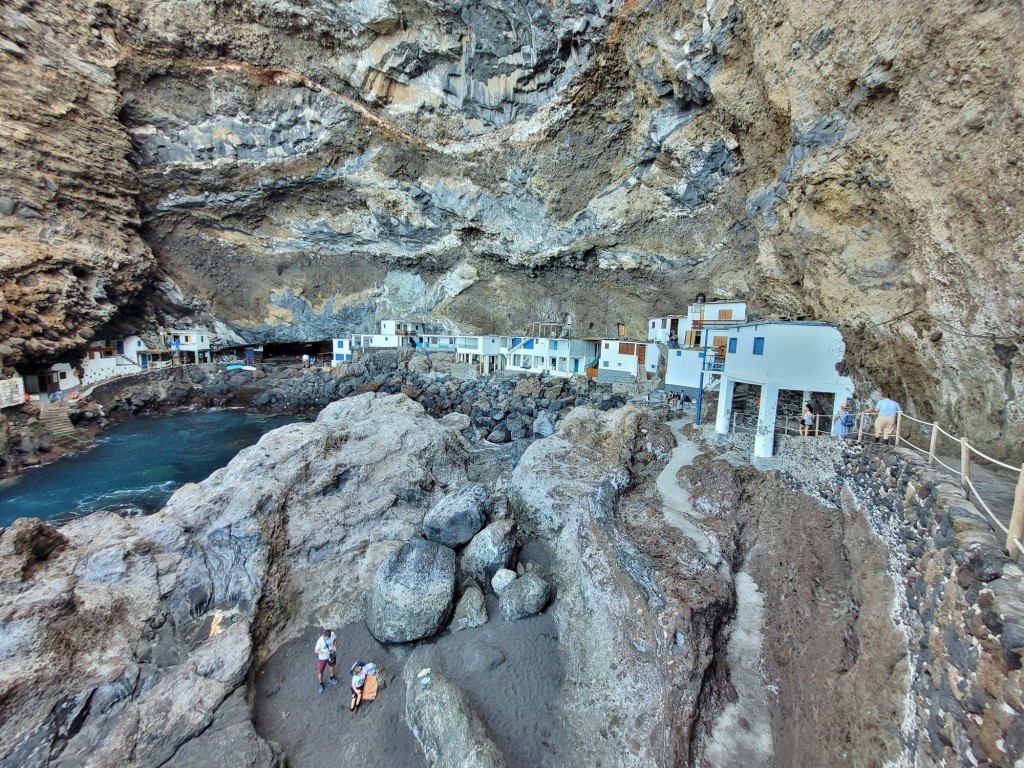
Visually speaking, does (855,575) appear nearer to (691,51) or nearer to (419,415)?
(419,415)

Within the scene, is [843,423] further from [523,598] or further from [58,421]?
[58,421]

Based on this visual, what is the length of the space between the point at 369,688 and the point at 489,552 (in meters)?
4.37

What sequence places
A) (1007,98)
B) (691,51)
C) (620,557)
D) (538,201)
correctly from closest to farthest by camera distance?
(1007,98) → (620,557) → (691,51) → (538,201)

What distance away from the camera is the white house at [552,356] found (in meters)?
33.6

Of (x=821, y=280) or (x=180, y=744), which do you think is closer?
(x=180, y=744)

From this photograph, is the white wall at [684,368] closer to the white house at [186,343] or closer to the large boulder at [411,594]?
the large boulder at [411,594]

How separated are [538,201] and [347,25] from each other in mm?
18917

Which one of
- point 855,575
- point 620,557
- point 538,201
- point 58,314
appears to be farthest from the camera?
point 538,201

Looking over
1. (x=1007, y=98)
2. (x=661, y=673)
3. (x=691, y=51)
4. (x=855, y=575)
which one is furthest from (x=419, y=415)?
(x=691, y=51)

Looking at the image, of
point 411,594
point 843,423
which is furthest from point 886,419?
point 411,594

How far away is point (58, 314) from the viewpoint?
1118 inches

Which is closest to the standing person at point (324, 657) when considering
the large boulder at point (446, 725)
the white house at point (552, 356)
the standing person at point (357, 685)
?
the standing person at point (357, 685)

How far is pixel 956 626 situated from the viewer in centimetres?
456

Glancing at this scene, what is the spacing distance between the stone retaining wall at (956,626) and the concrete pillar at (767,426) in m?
4.83
